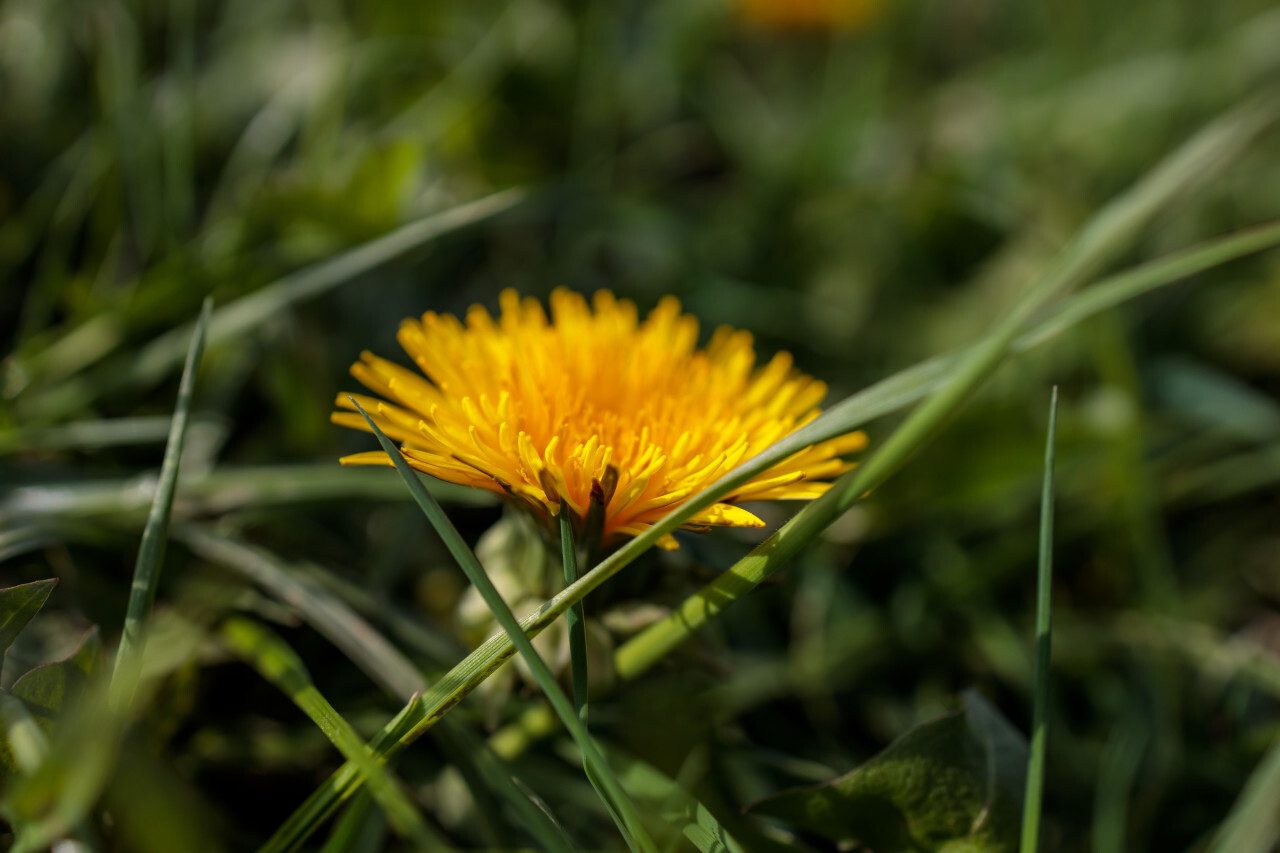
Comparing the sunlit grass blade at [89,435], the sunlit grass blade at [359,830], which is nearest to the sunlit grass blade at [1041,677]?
the sunlit grass blade at [359,830]

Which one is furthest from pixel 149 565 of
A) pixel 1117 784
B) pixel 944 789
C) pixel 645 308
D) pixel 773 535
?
pixel 1117 784

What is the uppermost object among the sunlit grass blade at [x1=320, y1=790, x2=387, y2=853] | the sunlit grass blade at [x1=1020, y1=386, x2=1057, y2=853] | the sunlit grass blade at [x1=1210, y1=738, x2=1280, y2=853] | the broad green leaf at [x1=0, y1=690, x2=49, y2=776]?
the broad green leaf at [x1=0, y1=690, x2=49, y2=776]

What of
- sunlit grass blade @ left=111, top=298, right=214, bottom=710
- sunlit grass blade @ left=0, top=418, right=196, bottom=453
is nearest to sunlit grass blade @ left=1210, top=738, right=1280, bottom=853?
sunlit grass blade @ left=111, top=298, right=214, bottom=710

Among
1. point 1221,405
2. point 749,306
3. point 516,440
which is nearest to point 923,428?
point 516,440

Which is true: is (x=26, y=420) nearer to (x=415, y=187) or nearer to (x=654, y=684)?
(x=415, y=187)

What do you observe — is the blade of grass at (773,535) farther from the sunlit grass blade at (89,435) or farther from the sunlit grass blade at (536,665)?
the sunlit grass blade at (89,435)

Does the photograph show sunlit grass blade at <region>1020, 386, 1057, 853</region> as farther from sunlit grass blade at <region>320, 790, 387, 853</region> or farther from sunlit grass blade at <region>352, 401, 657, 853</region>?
sunlit grass blade at <region>320, 790, 387, 853</region>
